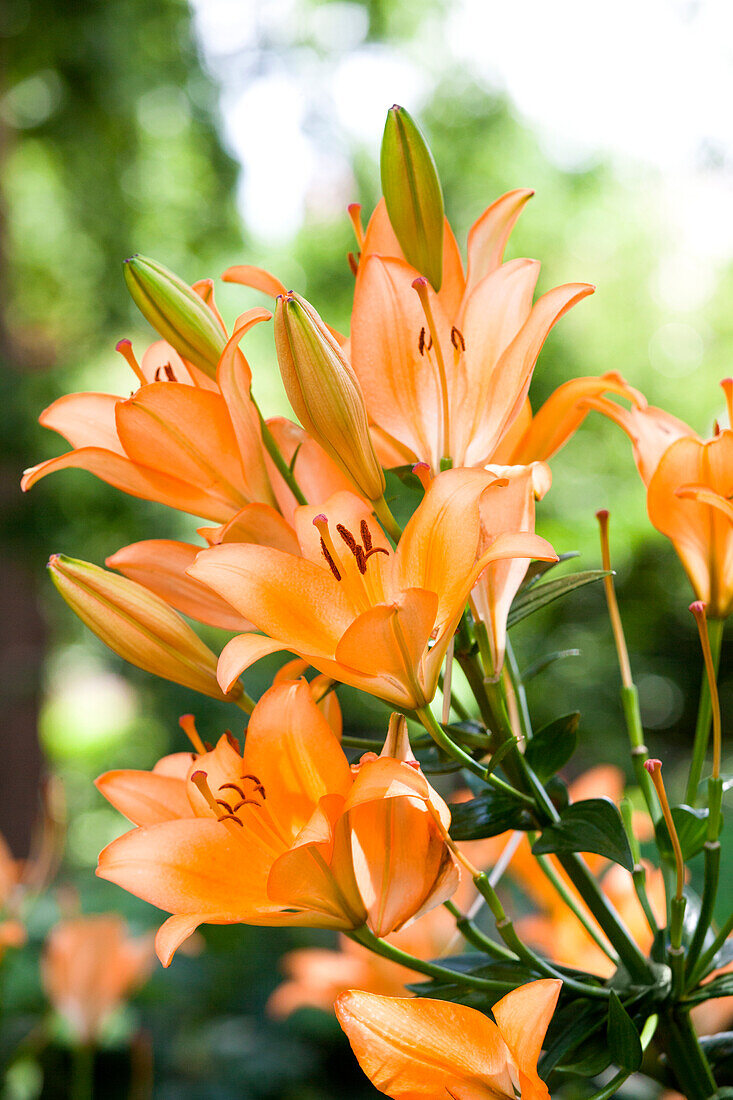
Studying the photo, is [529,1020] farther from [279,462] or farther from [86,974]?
[86,974]

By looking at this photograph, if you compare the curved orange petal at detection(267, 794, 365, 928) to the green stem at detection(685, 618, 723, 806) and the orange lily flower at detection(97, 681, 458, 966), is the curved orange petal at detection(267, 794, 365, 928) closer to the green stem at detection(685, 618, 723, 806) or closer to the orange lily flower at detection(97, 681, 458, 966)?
the orange lily flower at detection(97, 681, 458, 966)

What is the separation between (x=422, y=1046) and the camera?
11.2 inches

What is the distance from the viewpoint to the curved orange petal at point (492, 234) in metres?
0.39

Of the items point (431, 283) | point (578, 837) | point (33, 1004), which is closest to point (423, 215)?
point (431, 283)

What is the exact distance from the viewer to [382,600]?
0.35 m

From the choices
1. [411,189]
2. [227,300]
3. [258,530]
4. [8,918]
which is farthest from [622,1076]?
[227,300]

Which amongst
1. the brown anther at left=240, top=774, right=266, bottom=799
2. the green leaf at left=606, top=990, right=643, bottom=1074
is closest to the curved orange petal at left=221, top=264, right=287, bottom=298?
the brown anther at left=240, top=774, right=266, bottom=799

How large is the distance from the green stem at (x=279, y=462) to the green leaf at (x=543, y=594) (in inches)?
4.0

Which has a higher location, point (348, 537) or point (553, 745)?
point (348, 537)

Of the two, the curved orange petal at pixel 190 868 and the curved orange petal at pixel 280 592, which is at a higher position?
the curved orange petal at pixel 280 592

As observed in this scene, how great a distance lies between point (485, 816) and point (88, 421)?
24 centimetres

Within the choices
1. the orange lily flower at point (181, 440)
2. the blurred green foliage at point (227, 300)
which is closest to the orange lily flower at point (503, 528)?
the orange lily flower at point (181, 440)

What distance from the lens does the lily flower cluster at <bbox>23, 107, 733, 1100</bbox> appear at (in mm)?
303

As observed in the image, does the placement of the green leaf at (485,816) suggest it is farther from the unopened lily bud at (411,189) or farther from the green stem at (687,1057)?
the unopened lily bud at (411,189)
